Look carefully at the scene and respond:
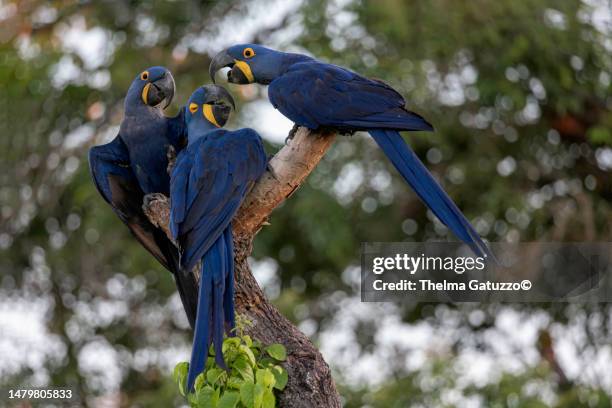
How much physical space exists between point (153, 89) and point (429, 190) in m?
1.10

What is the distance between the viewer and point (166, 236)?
114 inches

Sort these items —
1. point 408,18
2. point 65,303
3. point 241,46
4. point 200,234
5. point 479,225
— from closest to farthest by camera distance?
point 200,234 < point 241,46 < point 408,18 < point 479,225 < point 65,303

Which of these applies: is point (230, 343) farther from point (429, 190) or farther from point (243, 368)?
point (429, 190)

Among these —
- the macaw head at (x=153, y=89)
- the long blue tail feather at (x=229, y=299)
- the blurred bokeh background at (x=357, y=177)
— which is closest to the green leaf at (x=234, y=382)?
the long blue tail feather at (x=229, y=299)

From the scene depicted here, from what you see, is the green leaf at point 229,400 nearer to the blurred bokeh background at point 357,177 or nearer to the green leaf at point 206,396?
the green leaf at point 206,396

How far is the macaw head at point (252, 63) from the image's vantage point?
2803 millimetres

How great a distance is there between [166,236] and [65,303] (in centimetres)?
404

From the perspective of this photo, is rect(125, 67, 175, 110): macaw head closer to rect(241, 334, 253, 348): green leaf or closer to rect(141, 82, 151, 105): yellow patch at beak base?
rect(141, 82, 151, 105): yellow patch at beak base

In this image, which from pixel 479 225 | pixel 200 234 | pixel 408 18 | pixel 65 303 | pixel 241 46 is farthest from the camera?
pixel 65 303

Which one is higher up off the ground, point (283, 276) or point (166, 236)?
point (166, 236)

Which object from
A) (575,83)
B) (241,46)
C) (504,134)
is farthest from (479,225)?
(241,46)

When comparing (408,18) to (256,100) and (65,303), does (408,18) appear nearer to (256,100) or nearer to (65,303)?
(256,100)

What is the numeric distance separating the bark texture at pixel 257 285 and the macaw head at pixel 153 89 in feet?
2.18

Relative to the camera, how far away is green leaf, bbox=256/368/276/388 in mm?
2363
